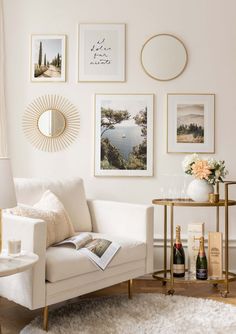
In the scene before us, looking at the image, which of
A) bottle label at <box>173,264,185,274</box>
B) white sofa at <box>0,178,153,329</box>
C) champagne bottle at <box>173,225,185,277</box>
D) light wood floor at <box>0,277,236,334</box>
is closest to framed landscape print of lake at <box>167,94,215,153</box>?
champagne bottle at <box>173,225,185,277</box>

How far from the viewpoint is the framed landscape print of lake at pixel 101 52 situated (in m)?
3.73

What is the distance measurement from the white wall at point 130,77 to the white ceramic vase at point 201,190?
0.44 metres

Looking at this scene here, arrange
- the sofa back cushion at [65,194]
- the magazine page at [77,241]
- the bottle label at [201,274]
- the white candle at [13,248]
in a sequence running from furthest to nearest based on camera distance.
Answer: the bottle label at [201,274]
the sofa back cushion at [65,194]
the magazine page at [77,241]
the white candle at [13,248]

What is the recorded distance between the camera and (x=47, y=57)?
3752 mm

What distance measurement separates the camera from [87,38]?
12.3 feet

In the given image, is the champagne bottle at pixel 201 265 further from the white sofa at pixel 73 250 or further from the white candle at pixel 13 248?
the white candle at pixel 13 248

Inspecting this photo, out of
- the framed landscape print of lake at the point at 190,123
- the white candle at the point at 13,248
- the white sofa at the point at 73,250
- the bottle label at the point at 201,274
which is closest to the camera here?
the white candle at the point at 13,248

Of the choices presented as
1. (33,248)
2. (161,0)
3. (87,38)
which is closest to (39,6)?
(87,38)

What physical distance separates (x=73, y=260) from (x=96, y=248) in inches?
8.6

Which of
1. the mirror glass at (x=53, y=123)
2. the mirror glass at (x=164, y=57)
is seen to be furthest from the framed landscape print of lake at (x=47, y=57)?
the mirror glass at (x=164, y=57)

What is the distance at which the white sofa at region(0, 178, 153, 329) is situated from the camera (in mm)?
2324

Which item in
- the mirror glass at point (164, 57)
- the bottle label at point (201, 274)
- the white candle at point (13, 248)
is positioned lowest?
the bottle label at point (201, 274)

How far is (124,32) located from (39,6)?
32.2 inches

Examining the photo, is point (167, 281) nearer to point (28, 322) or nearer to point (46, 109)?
point (28, 322)
